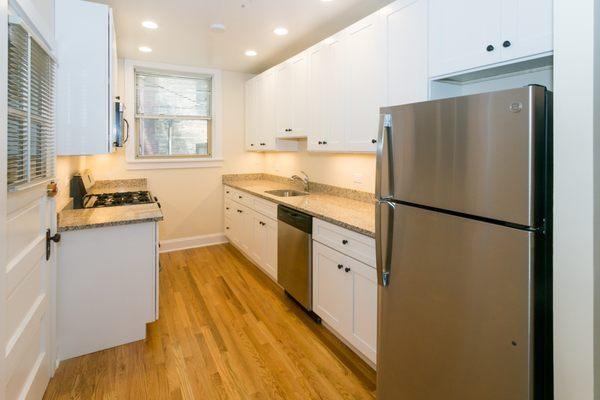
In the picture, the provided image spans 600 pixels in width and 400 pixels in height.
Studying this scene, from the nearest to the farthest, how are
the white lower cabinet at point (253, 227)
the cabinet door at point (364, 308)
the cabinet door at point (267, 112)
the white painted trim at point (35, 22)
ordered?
the white painted trim at point (35, 22) → the cabinet door at point (364, 308) → the white lower cabinet at point (253, 227) → the cabinet door at point (267, 112)

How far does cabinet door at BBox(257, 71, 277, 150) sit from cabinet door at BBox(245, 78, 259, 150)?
132 mm

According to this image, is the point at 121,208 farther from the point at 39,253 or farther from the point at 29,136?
the point at 29,136

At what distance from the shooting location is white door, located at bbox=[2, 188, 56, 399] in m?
1.42

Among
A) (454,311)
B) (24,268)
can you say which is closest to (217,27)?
(24,268)

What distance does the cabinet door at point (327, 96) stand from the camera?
284 cm

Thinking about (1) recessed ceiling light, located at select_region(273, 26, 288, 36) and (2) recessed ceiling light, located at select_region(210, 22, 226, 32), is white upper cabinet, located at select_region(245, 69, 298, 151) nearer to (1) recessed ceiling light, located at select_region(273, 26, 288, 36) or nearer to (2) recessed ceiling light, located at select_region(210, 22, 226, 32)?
(1) recessed ceiling light, located at select_region(273, 26, 288, 36)

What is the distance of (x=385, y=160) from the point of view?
1693 millimetres

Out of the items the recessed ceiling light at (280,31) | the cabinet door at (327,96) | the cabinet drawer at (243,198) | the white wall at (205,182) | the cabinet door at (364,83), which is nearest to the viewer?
the cabinet door at (364,83)

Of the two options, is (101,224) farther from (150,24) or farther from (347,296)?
(150,24)

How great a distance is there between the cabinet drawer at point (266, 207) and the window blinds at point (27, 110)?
6.18 feet

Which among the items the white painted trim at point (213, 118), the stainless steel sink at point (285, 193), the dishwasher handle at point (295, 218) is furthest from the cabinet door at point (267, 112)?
the dishwasher handle at point (295, 218)

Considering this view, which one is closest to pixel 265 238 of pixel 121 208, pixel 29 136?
pixel 121 208

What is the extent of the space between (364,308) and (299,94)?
223 centimetres

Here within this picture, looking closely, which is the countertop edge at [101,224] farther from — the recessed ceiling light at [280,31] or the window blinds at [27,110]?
Result: the recessed ceiling light at [280,31]
